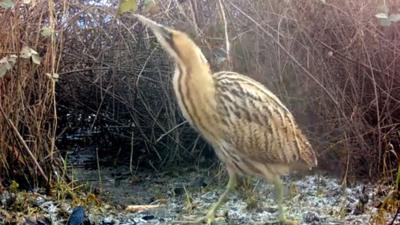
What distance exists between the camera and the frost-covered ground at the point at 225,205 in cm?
435

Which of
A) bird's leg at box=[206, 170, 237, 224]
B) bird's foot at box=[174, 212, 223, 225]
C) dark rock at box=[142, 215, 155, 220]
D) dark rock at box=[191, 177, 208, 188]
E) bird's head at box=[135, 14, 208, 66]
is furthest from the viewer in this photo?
dark rock at box=[191, 177, 208, 188]

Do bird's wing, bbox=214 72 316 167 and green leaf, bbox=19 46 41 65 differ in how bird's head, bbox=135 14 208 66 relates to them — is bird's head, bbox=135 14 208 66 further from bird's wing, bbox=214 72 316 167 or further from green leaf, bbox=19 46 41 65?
green leaf, bbox=19 46 41 65

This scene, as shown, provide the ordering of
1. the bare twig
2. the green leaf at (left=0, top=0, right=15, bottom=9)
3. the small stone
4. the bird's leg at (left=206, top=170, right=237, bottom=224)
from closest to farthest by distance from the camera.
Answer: the bird's leg at (left=206, top=170, right=237, bottom=224), the green leaf at (left=0, top=0, right=15, bottom=9), the bare twig, the small stone

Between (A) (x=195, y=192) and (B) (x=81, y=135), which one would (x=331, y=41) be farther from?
(B) (x=81, y=135)

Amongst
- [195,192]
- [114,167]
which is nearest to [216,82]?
[195,192]

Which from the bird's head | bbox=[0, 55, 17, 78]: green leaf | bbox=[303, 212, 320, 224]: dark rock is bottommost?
bbox=[303, 212, 320, 224]: dark rock

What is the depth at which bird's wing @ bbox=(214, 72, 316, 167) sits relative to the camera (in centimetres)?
357

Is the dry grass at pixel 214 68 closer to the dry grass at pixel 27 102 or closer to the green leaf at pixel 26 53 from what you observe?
the dry grass at pixel 27 102

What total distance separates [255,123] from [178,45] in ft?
1.76

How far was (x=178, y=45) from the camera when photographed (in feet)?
11.1

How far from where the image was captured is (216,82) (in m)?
3.61

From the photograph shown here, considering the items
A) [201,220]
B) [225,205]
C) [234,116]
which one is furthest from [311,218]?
[234,116]

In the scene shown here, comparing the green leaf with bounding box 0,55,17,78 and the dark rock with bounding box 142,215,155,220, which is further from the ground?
the green leaf with bounding box 0,55,17,78

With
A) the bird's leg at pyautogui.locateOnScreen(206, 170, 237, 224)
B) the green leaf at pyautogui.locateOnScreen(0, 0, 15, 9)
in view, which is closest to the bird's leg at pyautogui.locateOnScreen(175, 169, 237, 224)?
the bird's leg at pyautogui.locateOnScreen(206, 170, 237, 224)
